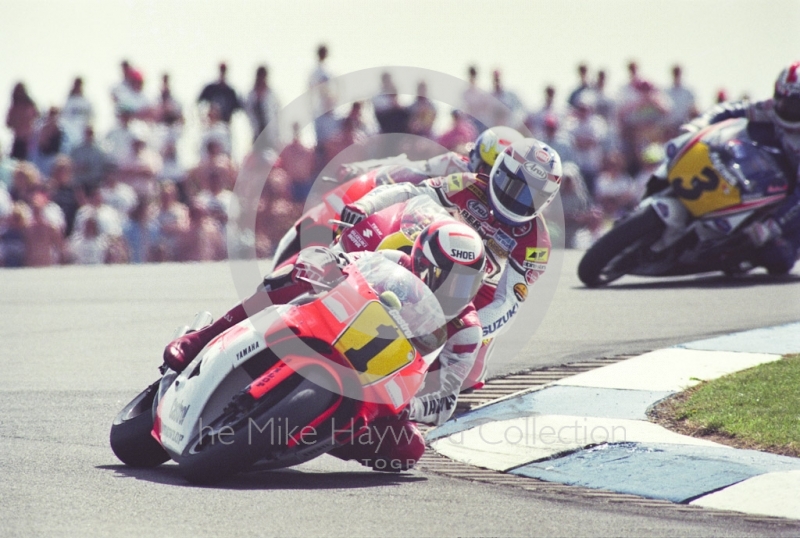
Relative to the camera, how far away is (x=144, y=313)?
11211mm

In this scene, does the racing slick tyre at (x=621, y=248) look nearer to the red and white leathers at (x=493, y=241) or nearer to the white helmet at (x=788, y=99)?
the white helmet at (x=788, y=99)

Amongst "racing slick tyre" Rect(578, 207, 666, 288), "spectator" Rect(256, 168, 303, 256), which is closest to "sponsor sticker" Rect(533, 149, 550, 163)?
"racing slick tyre" Rect(578, 207, 666, 288)

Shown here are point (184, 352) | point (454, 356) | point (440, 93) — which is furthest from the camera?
point (440, 93)

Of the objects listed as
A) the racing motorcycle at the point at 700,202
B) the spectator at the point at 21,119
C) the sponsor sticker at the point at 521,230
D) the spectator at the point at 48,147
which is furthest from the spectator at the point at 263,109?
the sponsor sticker at the point at 521,230

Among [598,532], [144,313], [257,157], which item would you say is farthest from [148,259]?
[598,532]

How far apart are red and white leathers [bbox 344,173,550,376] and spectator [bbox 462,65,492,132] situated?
304 inches

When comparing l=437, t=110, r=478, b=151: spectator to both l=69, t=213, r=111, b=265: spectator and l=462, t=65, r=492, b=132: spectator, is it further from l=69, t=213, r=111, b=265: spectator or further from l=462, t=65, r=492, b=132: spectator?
l=69, t=213, r=111, b=265: spectator

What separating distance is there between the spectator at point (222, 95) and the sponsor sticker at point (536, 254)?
9.40 meters

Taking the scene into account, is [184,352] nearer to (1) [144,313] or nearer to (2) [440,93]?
(1) [144,313]

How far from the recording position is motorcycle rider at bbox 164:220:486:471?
5789 millimetres

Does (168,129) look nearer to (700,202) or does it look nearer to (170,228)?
(170,228)

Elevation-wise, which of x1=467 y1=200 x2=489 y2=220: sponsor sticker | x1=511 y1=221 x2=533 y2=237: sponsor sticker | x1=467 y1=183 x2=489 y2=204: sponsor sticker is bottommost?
x1=511 y1=221 x2=533 y2=237: sponsor sticker

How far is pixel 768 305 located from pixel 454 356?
5.31 m

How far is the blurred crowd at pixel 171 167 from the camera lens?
604 inches
